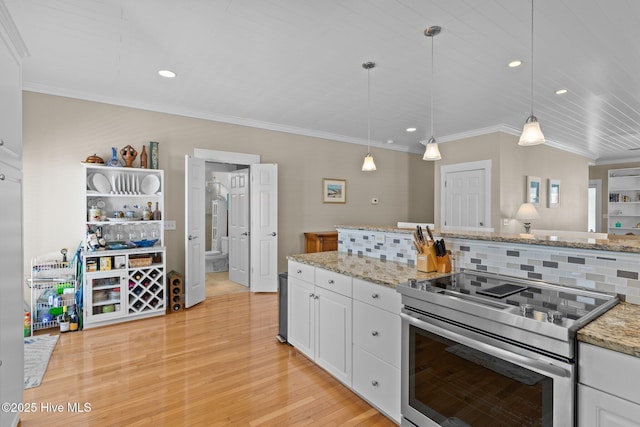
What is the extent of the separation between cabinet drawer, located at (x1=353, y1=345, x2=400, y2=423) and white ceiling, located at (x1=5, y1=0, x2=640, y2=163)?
2312 millimetres

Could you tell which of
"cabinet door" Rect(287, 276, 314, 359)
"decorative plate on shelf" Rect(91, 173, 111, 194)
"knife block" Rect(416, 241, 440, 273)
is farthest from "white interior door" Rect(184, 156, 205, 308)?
"knife block" Rect(416, 241, 440, 273)

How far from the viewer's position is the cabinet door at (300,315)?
258cm

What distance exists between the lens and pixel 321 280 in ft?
8.04

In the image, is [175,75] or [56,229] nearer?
[175,75]

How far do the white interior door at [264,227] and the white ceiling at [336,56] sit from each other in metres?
0.87

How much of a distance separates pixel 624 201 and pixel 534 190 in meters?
3.85

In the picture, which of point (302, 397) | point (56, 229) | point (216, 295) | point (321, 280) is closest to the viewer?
point (302, 397)

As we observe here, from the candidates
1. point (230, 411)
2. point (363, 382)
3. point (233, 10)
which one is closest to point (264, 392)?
point (230, 411)

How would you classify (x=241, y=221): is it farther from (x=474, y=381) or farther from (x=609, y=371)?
(x=609, y=371)

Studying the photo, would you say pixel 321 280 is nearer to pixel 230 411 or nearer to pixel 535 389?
pixel 230 411

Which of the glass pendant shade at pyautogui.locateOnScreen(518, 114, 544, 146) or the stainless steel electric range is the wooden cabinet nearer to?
the stainless steel electric range

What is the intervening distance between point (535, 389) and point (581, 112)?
457 cm

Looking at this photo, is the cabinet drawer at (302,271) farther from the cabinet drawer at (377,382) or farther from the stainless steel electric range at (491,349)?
the stainless steel electric range at (491,349)

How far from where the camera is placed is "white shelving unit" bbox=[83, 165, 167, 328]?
3.46 meters
